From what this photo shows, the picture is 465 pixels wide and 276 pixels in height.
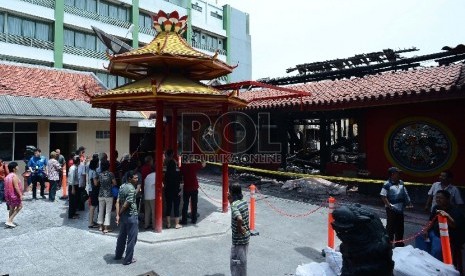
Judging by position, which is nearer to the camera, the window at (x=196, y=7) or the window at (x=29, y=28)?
the window at (x=29, y=28)

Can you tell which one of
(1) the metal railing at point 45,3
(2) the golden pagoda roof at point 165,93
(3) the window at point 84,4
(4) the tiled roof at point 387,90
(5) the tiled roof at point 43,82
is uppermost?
(3) the window at point 84,4

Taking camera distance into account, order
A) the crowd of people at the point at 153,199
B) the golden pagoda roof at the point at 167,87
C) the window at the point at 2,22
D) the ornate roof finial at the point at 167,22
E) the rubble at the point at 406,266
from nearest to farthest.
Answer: the rubble at the point at 406,266
the crowd of people at the point at 153,199
the golden pagoda roof at the point at 167,87
the ornate roof finial at the point at 167,22
the window at the point at 2,22

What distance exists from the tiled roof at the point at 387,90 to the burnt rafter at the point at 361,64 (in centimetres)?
221

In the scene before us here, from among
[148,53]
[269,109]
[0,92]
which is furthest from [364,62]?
[0,92]

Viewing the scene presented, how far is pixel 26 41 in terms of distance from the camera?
25.0 meters

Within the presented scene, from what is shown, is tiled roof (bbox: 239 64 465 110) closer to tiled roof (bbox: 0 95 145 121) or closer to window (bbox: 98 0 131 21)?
tiled roof (bbox: 0 95 145 121)

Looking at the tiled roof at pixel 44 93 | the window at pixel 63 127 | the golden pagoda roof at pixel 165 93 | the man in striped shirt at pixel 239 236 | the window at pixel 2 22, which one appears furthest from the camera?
the window at pixel 2 22

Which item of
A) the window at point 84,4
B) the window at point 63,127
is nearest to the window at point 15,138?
the window at point 63,127

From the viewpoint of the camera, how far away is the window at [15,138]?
13.4m

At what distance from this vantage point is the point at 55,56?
2630 cm

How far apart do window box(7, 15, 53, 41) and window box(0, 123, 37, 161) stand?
15.1 meters

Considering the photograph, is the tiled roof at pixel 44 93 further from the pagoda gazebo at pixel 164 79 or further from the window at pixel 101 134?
Answer: the pagoda gazebo at pixel 164 79

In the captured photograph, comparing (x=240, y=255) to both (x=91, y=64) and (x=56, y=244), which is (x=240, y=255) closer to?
(x=56, y=244)

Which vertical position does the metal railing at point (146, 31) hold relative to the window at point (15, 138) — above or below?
above
